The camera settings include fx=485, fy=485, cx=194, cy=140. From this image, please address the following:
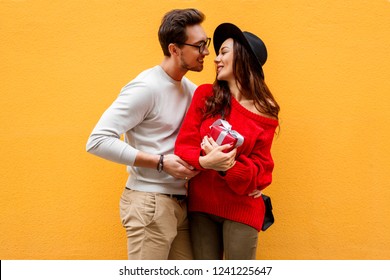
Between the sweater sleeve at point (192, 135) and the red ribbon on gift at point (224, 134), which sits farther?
the sweater sleeve at point (192, 135)

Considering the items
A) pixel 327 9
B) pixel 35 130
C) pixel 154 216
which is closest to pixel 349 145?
pixel 327 9

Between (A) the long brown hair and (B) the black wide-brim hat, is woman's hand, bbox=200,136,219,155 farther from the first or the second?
(B) the black wide-brim hat

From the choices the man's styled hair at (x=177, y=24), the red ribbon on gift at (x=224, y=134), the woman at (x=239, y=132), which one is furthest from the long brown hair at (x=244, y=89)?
the man's styled hair at (x=177, y=24)

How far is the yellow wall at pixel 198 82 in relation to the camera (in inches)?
87.6

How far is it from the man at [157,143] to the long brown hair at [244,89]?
0.52ft

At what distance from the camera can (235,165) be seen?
5.46 ft

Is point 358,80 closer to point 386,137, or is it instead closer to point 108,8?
point 386,137

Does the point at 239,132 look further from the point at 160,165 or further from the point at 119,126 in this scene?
the point at 119,126

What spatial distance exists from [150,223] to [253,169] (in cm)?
42

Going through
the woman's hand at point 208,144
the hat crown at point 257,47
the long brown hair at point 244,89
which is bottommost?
the woman's hand at point 208,144

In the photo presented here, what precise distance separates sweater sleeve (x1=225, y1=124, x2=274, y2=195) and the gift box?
89 mm

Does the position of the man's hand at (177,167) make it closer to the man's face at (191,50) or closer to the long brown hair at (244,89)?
the long brown hair at (244,89)

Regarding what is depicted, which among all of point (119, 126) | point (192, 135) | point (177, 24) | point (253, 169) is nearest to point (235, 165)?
point (253, 169)

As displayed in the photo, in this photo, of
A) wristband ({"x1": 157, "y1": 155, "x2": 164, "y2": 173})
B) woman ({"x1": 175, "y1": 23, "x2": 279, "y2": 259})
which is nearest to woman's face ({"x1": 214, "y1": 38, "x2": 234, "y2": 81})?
woman ({"x1": 175, "y1": 23, "x2": 279, "y2": 259})
